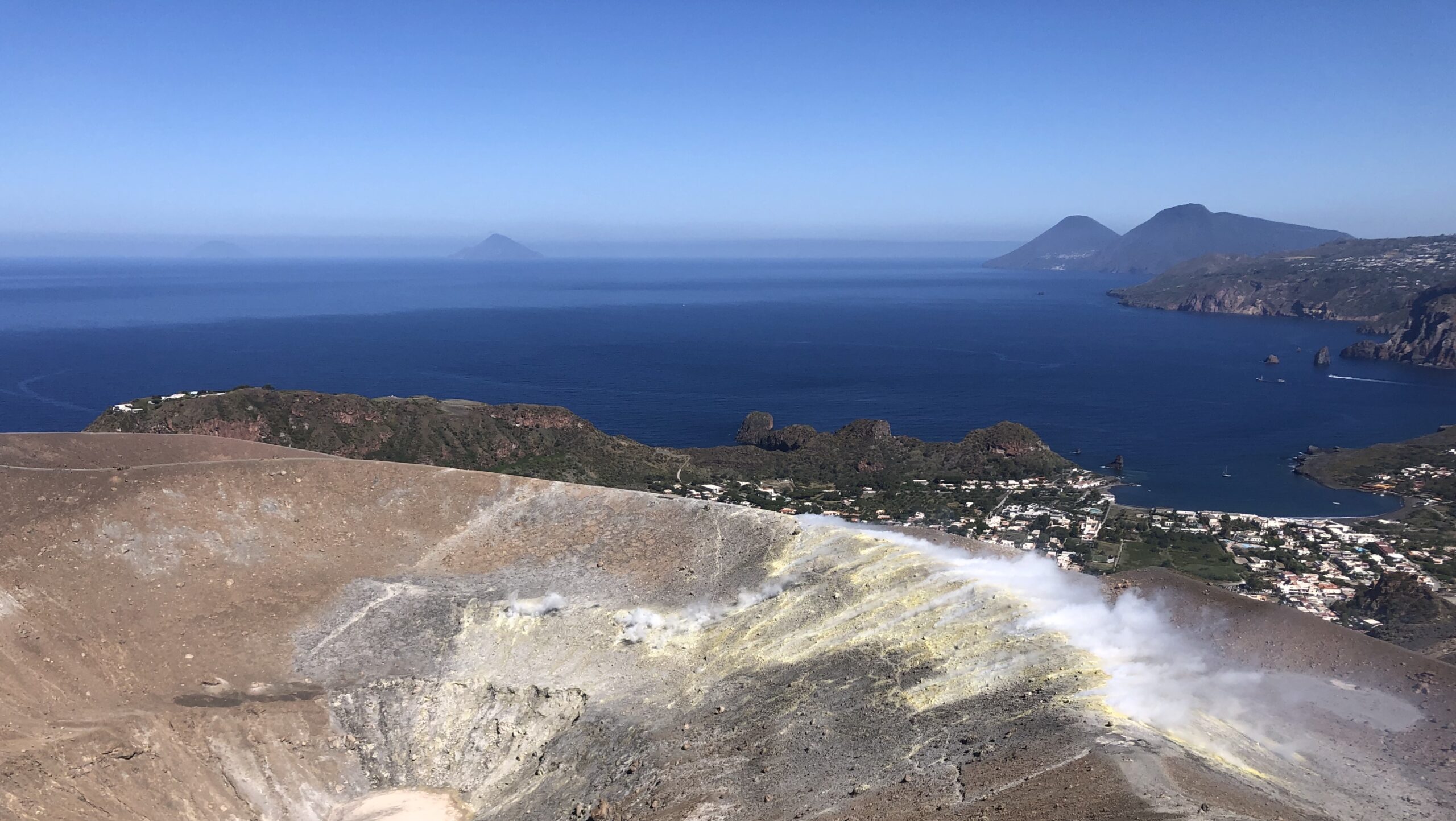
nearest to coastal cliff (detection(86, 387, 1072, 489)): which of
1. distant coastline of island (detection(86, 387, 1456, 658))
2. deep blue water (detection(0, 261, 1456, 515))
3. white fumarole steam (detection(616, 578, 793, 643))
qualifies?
distant coastline of island (detection(86, 387, 1456, 658))

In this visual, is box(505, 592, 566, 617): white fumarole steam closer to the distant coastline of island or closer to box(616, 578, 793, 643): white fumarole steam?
box(616, 578, 793, 643): white fumarole steam

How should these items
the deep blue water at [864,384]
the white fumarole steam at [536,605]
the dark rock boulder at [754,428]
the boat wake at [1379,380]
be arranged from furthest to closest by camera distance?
1. the boat wake at [1379,380]
2. the deep blue water at [864,384]
3. the dark rock boulder at [754,428]
4. the white fumarole steam at [536,605]

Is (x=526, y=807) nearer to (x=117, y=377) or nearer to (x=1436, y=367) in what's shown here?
(x=117, y=377)

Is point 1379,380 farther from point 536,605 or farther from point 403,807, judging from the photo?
point 403,807

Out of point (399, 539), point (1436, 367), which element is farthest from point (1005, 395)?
point (399, 539)

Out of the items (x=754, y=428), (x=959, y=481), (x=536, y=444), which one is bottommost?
(x=959, y=481)

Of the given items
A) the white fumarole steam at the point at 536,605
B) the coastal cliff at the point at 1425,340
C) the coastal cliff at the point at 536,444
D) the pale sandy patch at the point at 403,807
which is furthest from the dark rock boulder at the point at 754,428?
the coastal cliff at the point at 1425,340

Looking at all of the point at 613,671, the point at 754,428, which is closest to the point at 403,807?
the point at 613,671

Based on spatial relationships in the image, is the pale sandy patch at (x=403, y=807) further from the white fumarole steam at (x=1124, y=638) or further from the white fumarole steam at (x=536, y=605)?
the white fumarole steam at (x=1124, y=638)
